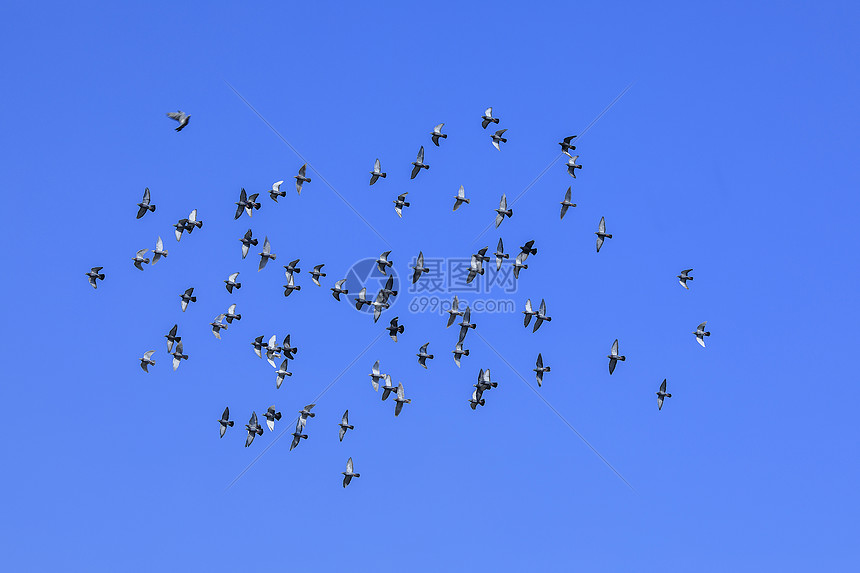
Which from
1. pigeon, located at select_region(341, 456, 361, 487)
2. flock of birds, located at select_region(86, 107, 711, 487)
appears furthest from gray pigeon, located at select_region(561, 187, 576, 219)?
pigeon, located at select_region(341, 456, 361, 487)

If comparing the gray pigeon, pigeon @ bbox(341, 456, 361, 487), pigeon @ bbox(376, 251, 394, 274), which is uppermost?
the gray pigeon

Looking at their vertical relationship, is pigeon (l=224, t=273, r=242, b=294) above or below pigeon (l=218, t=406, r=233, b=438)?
above

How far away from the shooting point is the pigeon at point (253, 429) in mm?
88062

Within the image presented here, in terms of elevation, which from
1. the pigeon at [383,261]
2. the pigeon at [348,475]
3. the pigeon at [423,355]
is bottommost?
the pigeon at [348,475]

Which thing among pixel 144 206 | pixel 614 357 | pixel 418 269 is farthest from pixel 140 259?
pixel 614 357

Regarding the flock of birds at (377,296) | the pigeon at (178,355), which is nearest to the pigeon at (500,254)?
the flock of birds at (377,296)

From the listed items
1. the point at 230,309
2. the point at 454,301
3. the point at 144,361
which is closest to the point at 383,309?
the point at 454,301

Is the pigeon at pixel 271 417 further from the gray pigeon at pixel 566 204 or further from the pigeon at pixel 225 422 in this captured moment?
the gray pigeon at pixel 566 204

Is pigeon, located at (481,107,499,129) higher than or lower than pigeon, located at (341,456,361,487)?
higher

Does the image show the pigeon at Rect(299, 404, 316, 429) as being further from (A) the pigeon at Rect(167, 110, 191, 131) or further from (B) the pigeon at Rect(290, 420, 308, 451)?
(A) the pigeon at Rect(167, 110, 191, 131)

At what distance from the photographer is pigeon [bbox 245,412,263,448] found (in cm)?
8806

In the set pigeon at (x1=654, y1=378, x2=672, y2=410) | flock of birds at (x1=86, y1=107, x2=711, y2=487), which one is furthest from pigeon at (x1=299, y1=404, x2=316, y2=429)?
pigeon at (x1=654, y1=378, x2=672, y2=410)

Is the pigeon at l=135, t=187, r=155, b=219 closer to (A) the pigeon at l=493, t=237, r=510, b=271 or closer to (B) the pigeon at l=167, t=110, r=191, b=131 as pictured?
(B) the pigeon at l=167, t=110, r=191, b=131

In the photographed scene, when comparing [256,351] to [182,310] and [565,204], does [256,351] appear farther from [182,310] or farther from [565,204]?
[565,204]
